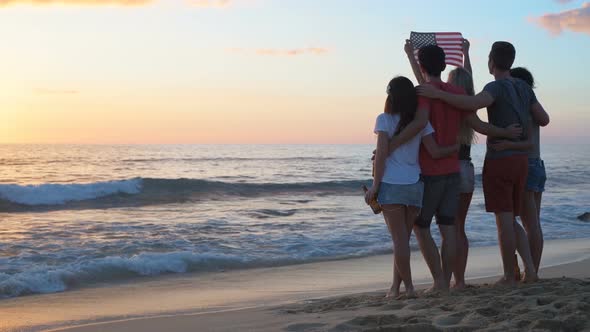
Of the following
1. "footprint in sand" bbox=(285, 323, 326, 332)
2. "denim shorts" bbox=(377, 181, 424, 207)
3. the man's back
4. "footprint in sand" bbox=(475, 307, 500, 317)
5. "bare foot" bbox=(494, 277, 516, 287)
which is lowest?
"footprint in sand" bbox=(285, 323, 326, 332)

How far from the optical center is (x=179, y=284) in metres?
7.22

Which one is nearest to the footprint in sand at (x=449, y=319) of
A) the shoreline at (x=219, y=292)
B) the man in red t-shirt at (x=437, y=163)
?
the man in red t-shirt at (x=437, y=163)

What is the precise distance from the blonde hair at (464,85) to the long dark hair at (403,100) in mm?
509

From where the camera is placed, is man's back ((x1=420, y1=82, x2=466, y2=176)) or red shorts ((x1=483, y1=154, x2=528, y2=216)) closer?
man's back ((x1=420, y1=82, x2=466, y2=176))

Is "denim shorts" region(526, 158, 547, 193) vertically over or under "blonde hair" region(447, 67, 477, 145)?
under

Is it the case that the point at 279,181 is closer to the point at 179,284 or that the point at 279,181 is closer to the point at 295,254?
the point at 295,254

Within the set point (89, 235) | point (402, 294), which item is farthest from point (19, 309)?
point (89, 235)

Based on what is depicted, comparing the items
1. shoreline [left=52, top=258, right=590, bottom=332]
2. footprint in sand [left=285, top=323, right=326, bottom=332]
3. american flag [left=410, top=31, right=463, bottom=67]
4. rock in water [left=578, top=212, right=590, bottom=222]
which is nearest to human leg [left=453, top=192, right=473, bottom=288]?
shoreline [left=52, top=258, right=590, bottom=332]

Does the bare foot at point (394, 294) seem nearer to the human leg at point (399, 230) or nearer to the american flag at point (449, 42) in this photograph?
the human leg at point (399, 230)

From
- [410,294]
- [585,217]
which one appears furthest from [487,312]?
[585,217]

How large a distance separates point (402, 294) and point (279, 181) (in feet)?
72.4

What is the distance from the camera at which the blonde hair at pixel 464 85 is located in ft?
16.2

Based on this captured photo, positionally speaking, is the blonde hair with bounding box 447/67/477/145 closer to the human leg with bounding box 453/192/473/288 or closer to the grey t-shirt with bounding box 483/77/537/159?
the grey t-shirt with bounding box 483/77/537/159

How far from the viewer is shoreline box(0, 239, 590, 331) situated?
542 centimetres
